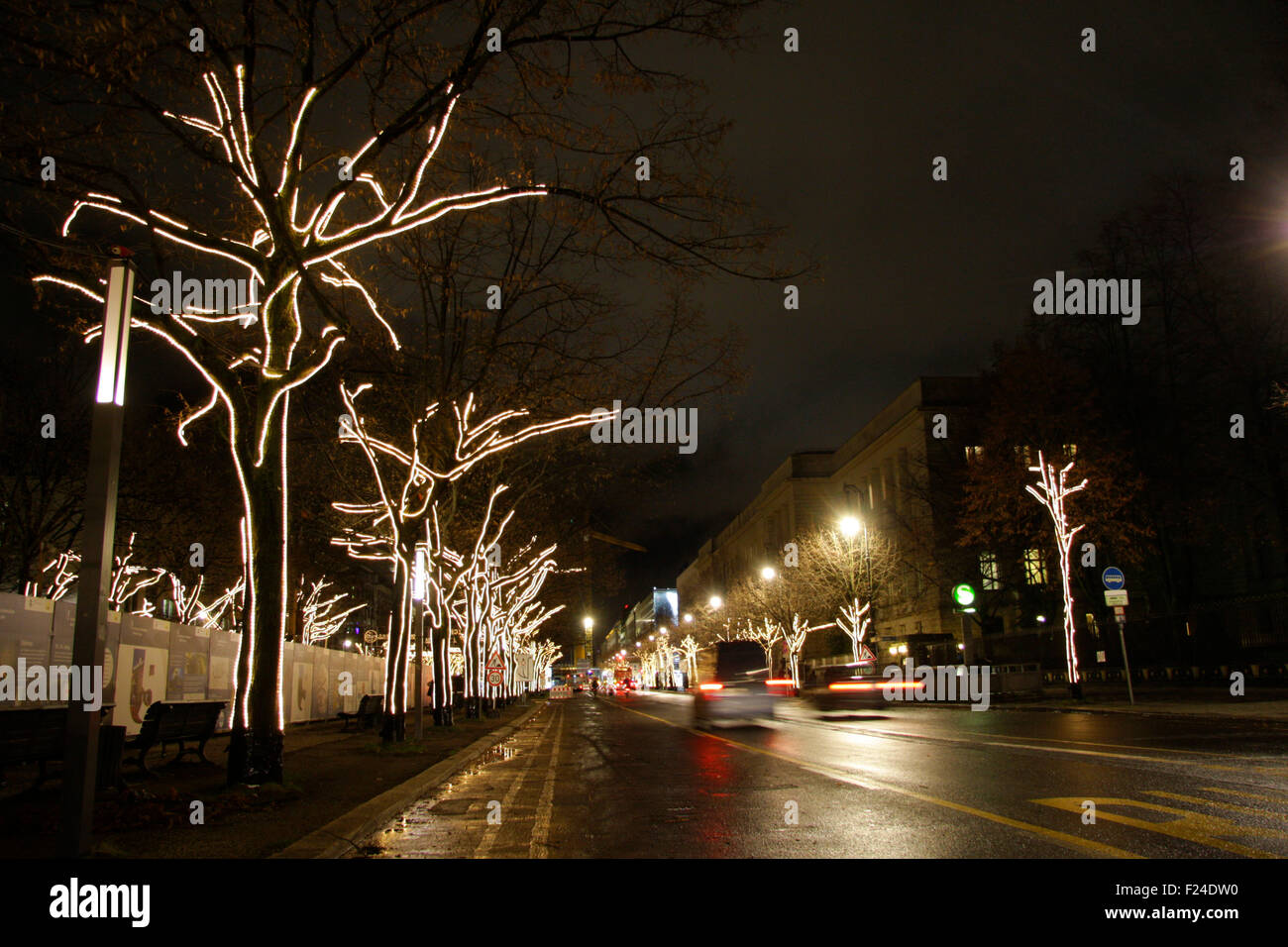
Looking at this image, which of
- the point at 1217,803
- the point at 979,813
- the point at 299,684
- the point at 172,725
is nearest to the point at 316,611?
the point at 299,684

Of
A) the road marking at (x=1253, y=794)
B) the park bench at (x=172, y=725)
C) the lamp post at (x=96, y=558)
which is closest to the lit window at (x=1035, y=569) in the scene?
the road marking at (x=1253, y=794)

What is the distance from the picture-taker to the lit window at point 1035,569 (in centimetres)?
4009

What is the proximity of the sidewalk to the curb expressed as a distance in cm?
14

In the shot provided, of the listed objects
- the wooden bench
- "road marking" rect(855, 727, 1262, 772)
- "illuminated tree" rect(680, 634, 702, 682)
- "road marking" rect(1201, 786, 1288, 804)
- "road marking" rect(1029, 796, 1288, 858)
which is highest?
"road marking" rect(1029, 796, 1288, 858)

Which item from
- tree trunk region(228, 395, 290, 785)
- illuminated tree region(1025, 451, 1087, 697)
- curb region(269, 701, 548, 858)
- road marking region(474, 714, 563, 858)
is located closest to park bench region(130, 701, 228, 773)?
tree trunk region(228, 395, 290, 785)

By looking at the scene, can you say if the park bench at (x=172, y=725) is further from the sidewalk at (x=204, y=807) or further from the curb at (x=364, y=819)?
the curb at (x=364, y=819)

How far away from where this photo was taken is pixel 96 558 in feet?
20.4

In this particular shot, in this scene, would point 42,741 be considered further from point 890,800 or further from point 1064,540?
point 1064,540

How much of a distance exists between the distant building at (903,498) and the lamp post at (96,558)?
133 feet

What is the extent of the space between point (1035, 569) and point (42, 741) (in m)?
42.9

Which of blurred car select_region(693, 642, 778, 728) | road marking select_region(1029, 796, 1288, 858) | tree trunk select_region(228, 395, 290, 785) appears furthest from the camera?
blurred car select_region(693, 642, 778, 728)

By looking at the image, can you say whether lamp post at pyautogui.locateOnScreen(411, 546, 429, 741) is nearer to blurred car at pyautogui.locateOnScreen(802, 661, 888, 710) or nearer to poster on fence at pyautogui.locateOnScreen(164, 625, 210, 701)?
poster on fence at pyautogui.locateOnScreen(164, 625, 210, 701)

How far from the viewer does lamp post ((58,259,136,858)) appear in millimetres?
5910
